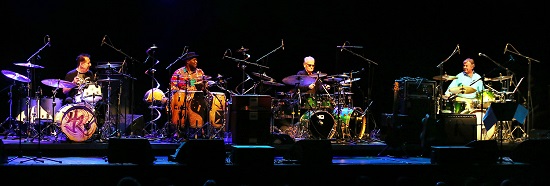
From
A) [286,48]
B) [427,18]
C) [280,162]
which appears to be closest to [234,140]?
[280,162]

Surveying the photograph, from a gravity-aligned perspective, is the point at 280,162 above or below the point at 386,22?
below

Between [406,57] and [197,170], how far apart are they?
19.8ft

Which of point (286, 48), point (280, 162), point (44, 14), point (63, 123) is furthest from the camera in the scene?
point (286, 48)

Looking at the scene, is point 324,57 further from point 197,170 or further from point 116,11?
point 197,170

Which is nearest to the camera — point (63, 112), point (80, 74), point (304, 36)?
point (63, 112)

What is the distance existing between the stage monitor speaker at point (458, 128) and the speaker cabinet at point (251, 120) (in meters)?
2.93

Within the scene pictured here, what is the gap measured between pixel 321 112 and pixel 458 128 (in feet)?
7.45

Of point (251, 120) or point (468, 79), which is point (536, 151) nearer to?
point (468, 79)

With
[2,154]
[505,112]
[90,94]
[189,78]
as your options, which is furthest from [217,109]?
[505,112]

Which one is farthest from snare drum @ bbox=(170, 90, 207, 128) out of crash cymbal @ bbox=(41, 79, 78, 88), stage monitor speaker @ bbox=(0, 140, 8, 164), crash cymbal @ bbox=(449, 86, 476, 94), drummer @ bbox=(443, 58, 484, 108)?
drummer @ bbox=(443, 58, 484, 108)

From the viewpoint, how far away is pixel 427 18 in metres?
12.7

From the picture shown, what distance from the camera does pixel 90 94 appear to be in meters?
10.1

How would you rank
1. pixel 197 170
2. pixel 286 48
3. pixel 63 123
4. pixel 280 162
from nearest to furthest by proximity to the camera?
pixel 197 170 < pixel 280 162 < pixel 63 123 < pixel 286 48

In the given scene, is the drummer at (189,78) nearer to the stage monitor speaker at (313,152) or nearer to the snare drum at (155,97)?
the snare drum at (155,97)
